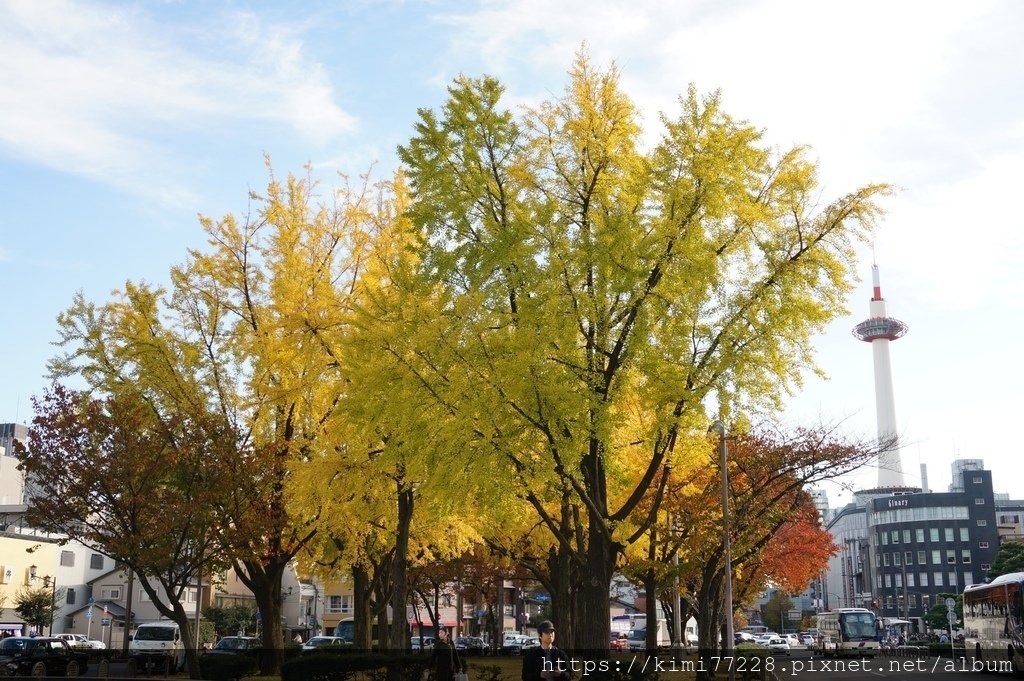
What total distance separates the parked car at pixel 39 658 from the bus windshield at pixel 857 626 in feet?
142

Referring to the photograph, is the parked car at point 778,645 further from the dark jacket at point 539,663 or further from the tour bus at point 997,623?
the dark jacket at point 539,663

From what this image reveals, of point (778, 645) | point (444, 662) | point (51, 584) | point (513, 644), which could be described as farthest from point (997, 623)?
point (51, 584)

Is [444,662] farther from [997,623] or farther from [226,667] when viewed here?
[997,623]

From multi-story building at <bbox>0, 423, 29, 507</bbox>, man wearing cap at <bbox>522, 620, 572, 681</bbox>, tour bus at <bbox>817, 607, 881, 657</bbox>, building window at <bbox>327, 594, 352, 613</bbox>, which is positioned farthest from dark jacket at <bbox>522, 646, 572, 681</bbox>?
building window at <bbox>327, 594, 352, 613</bbox>

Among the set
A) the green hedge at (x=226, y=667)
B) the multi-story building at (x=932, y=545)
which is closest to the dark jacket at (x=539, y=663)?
the green hedge at (x=226, y=667)

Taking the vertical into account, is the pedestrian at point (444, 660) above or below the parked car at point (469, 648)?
above

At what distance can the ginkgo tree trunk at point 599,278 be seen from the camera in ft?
61.3

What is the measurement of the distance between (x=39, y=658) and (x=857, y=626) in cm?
4560

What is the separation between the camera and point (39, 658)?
35.6 meters

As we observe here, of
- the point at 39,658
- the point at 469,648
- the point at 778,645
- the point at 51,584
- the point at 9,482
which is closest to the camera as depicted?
the point at 39,658

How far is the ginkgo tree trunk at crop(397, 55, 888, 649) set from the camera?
1867 centimetres

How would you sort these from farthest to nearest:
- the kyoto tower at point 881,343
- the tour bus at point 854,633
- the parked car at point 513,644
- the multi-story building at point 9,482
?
the kyoto tower at point 881,343 < the multi-story building at point 9,482 < the parked car at point 513,644 < the tour bus at point 854,633

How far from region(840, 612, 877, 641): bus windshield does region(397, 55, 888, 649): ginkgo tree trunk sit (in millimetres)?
43723

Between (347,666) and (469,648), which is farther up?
(347,666)
